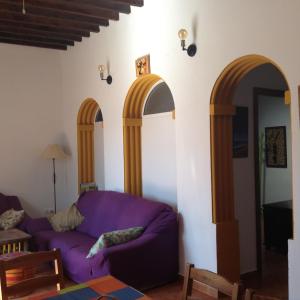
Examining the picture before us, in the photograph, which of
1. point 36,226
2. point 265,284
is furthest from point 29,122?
point 265,284

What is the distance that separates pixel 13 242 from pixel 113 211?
3.92 ft

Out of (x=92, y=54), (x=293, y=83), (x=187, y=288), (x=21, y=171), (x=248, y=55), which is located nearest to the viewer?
(x=187, y=288)

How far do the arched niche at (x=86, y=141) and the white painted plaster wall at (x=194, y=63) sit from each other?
0.66 meters

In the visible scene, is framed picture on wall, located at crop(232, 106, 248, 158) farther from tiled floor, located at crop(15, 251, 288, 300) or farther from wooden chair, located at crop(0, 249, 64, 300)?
wooden chair, located at crop(0, 249, 64, 300)

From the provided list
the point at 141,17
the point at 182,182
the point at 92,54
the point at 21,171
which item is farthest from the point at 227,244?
the point at 21,171

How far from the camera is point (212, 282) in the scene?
184cm

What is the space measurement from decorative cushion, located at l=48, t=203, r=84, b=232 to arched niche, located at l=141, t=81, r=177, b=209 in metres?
0.96

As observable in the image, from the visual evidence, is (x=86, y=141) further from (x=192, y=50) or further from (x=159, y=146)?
(x=192, y=50)

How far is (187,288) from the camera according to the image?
6.41ft

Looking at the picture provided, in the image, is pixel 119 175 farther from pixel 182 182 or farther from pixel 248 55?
pixel 248 55

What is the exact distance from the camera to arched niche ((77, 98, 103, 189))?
19.3 feet

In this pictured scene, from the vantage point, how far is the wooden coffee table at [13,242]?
419cm

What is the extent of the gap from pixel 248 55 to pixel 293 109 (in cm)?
64

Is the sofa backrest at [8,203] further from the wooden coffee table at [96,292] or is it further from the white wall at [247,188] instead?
the wooden coffee table at [96,292]
